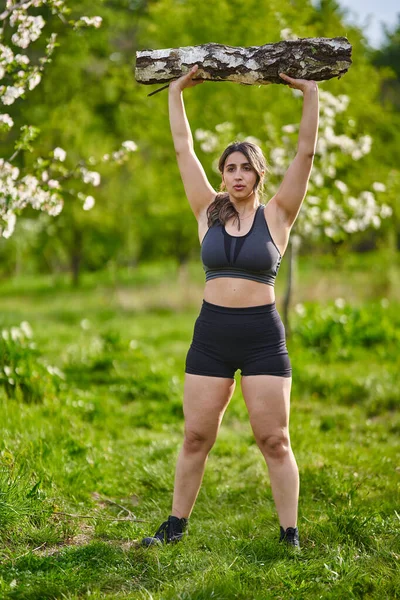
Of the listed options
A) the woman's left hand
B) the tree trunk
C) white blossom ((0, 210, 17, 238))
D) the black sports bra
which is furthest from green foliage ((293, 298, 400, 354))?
the tree trunk

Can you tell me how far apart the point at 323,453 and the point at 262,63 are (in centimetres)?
300

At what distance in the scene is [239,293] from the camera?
337cm

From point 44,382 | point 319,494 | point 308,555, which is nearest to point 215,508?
point 319,494

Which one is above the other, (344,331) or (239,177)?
(239,177)

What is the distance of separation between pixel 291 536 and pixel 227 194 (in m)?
1.81

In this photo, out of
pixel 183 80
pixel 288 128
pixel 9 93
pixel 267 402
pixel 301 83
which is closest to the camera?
pixel 267 402

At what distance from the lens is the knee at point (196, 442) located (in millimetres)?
3459

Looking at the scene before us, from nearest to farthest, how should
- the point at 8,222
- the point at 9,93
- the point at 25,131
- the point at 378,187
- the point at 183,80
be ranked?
1. the point at 183,80
2. the point at 9,93
3. the point at 25,131
4. the point at 8,222
5. the point at 378,187

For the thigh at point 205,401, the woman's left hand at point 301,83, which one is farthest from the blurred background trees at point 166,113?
the thigh at point 205,401

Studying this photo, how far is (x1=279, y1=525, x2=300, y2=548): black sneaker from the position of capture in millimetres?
3352

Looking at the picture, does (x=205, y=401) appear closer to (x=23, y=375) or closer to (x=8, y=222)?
(x=8, y=222)

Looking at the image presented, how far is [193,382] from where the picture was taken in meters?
3.43

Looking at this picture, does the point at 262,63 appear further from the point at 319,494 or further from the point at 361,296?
the point at 361,296

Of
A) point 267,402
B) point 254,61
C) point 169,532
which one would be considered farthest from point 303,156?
point 169,532
